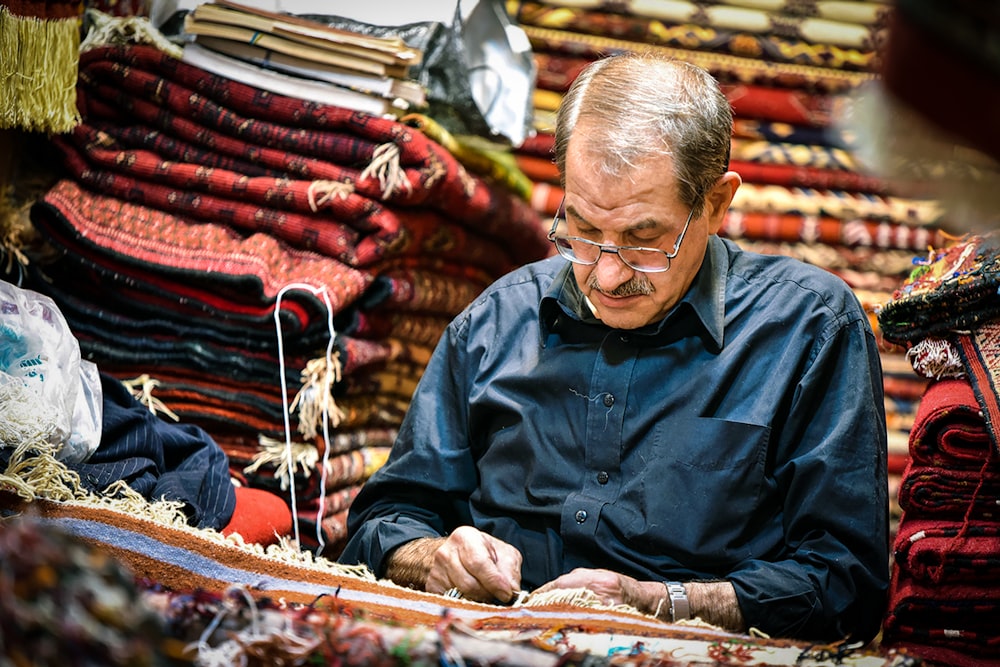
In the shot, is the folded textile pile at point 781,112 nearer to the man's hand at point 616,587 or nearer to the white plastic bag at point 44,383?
the white plastic bag at point 44,383

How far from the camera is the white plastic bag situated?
1.65m

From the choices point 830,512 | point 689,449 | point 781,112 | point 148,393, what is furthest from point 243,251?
point 781,112

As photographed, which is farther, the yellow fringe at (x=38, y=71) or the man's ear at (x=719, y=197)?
the yellow fringe at (x=38, y=71)

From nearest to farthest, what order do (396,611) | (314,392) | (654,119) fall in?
(396,611)
(654,119)
(314,392)

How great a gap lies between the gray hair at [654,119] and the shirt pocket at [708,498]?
38 cm

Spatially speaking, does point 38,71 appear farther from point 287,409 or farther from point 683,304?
point 683,304

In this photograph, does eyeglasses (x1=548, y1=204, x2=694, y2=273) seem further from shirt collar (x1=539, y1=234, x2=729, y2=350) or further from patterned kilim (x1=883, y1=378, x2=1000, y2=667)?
patterned kilim (x1=883, y1=378, x2=1000, y2=667)

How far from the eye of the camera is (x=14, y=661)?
68cm

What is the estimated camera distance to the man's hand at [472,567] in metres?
1.63

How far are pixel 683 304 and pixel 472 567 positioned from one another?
55 centimetres

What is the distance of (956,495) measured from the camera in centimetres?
172

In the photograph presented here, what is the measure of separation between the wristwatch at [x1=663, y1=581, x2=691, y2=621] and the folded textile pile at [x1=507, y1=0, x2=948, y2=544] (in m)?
1.93

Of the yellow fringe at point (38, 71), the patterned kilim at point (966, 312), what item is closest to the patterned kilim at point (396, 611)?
the patterned kilim at point (966, 312)

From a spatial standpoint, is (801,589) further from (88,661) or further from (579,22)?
(579,22)
